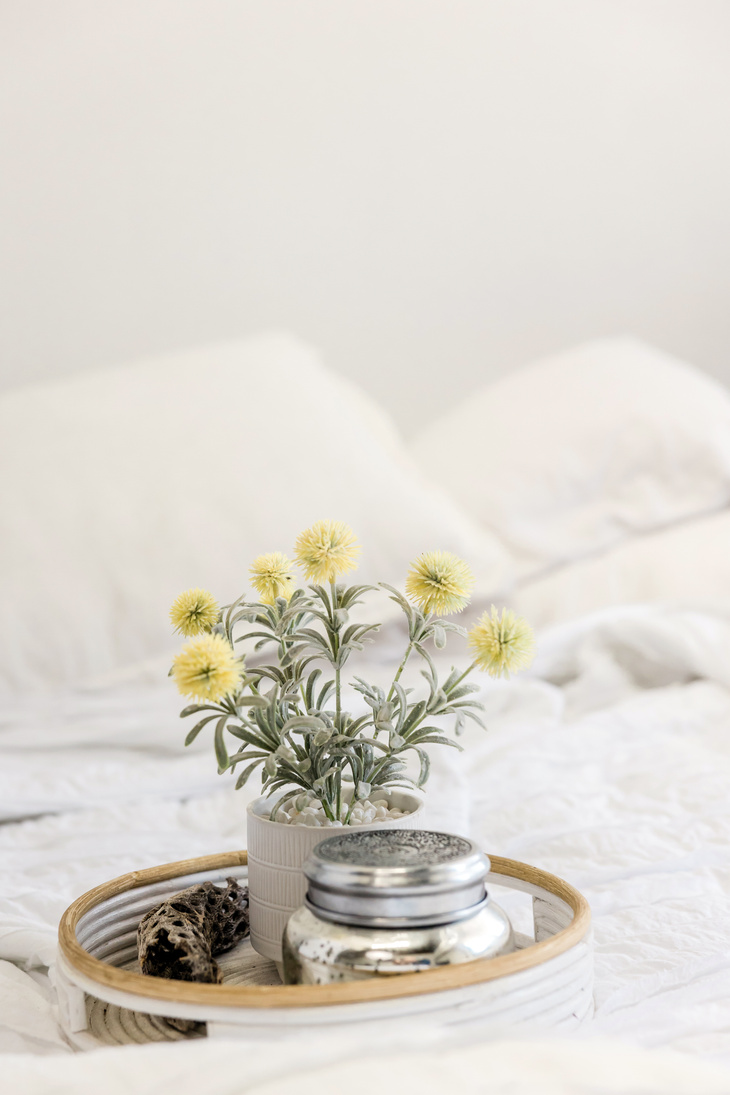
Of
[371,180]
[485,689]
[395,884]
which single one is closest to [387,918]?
[395,884]

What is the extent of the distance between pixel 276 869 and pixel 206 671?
11cm

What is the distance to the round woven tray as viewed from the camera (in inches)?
12.7

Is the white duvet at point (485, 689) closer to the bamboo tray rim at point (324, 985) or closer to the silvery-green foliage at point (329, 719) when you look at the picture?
the bamboo tray rim at point (324, 985)

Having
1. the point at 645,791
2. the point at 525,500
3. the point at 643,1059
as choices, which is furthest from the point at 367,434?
the point at 643,1059

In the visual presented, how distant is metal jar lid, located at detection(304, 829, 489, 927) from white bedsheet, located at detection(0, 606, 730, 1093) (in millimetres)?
51

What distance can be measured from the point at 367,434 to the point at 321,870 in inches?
38.9

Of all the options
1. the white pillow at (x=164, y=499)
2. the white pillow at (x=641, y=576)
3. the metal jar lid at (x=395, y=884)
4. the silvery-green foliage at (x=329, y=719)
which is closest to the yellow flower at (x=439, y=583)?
the silvery-green foliage at (x=329, y=719)

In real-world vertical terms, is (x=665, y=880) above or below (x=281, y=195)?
below

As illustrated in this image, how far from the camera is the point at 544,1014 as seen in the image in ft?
1.16

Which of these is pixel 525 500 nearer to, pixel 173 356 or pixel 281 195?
pixel 173 356

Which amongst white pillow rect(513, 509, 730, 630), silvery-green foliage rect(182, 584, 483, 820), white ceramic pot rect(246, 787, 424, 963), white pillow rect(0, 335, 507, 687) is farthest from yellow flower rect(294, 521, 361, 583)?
white pillow rect(513, 509, 730, 630)

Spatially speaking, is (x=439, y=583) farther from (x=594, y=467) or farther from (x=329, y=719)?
(x=594, y=467)

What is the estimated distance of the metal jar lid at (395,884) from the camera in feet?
1.13

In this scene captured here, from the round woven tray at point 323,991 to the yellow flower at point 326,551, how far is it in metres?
0.17
